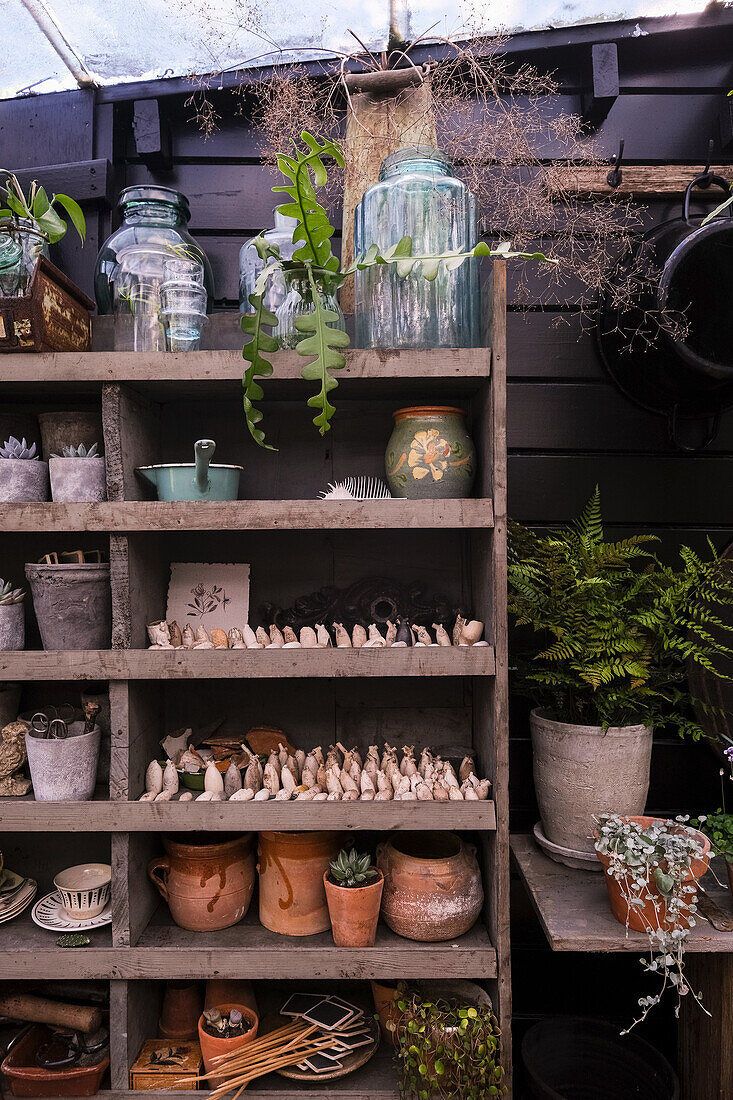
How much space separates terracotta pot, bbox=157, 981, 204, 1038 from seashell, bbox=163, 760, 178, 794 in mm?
516

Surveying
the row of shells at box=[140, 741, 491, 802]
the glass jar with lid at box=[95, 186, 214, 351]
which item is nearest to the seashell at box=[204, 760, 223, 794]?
the row of shells at box=[140, 741, 491, 802]

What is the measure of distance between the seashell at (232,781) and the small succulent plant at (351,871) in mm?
288

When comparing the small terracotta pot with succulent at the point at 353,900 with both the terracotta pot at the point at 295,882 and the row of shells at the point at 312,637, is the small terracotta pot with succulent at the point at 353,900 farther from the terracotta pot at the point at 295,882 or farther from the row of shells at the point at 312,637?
the row of shells at the point at 312,637

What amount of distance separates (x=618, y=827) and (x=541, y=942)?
79cm

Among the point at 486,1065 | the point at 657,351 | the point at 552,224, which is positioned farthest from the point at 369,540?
the point at 486,1065

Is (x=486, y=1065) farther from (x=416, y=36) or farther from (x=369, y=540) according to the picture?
(x=416, y=36)

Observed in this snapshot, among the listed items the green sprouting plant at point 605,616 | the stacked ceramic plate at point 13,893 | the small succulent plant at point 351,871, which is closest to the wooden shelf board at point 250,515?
the green sprouting plant at point 605,616

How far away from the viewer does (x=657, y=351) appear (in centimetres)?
173

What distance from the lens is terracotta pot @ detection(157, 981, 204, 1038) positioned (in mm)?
1655

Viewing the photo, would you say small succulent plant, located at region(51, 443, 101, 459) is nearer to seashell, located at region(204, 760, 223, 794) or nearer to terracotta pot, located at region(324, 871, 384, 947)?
seashell, located at region(204, 760, 223, 794)

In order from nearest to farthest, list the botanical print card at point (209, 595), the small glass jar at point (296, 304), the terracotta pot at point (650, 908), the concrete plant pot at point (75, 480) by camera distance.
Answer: the terracotta pot at point (650, 908) → the small glass jar at point (296, 304) → the concrete plant pot at point (75, 480) → the botanical print card at point (209, 595)

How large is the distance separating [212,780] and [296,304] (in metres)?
1.13

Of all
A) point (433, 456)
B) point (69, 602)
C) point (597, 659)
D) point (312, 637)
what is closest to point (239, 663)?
point (312, 637)

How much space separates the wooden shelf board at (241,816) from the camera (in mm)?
1491
